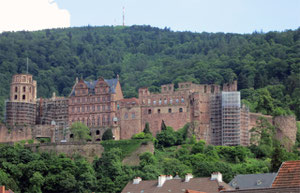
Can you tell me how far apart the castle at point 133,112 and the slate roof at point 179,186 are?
107 feet

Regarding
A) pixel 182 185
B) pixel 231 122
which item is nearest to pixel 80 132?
pixel 231 122

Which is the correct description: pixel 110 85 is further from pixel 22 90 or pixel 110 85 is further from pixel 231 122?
pixel 231 122

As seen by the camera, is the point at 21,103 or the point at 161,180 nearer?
the point at 161,180

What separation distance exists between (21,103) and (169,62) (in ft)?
216

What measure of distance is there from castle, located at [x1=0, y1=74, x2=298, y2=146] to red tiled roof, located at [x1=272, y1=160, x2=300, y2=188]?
6071 centimetres

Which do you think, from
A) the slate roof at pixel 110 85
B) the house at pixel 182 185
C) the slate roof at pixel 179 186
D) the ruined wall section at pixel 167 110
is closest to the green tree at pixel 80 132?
the slate roof at pixel 110 85

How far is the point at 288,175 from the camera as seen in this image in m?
39.4

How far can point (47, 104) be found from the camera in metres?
115

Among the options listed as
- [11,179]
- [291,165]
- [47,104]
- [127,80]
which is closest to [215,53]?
[127,80]

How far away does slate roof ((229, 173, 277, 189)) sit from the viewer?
73500 millimetres

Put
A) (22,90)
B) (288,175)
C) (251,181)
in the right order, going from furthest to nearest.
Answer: (22,90), (251,181), (288,175)

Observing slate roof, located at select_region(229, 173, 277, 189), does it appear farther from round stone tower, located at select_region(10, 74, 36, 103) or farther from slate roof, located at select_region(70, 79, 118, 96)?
round stone tower, located at select_region(10, 74, 36, 103)

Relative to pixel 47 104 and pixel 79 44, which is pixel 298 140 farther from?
pixel 79 44

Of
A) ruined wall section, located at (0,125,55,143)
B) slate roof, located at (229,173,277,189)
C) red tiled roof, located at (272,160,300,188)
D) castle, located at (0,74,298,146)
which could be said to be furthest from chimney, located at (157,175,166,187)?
ruined wall section, located at (0,125,55,143)
